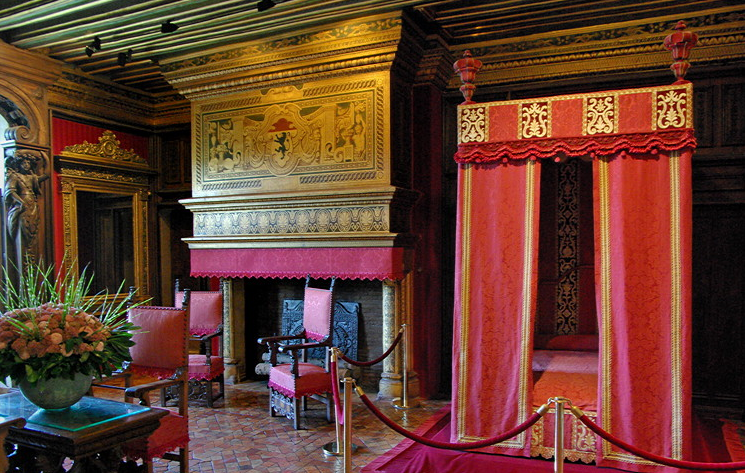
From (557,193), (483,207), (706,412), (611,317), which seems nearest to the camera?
(611,317)

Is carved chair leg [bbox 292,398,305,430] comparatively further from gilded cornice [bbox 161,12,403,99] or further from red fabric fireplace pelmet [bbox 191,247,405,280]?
gilded cornice [bbox 161,12,403,99]

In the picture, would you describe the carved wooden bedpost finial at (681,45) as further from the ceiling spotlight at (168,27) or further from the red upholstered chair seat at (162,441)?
the ceiling spotlight at (168,27)

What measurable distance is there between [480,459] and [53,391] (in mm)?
2773

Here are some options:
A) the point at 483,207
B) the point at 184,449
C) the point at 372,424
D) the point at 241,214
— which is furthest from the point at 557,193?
the point at 184,449

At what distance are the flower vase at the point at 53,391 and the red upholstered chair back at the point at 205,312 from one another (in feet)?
9.68

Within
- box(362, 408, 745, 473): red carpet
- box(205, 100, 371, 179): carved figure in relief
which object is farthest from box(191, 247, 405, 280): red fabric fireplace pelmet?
box(362, 408, 745, 473): red carpet

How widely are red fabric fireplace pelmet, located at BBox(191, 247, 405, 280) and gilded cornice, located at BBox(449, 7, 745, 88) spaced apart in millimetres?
2159

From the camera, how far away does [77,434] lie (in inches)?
99.3

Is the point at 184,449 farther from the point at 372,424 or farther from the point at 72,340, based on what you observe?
the point at 372,424

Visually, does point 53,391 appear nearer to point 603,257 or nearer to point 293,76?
point 603,257

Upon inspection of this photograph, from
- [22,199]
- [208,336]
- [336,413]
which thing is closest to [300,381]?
[336,413]

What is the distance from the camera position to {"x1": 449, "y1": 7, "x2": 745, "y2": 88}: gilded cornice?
508 centimetres

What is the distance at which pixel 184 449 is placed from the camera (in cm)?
354

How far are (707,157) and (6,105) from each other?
722cm
